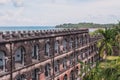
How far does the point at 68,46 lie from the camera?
187 ft

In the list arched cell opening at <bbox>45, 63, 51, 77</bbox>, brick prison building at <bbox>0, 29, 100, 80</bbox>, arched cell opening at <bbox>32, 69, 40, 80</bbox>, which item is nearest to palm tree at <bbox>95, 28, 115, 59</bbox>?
brick prison building at <bbox>0, 29, 100, 80</bbox>

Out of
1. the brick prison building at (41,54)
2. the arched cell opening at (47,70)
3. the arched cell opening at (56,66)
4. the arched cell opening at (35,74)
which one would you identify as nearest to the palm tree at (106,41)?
the brick prison building at (41,54)

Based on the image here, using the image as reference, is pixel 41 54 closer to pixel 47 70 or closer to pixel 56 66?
pixel 47 70

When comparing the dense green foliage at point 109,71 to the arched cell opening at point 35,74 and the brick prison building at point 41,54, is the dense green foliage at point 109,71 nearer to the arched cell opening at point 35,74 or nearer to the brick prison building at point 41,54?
the arched cell opening at point 35,74

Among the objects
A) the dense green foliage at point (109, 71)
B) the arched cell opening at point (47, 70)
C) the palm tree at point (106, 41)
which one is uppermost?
the palm tree at point (106, 41)

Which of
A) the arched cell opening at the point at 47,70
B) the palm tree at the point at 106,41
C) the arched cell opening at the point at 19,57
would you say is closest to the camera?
the arched cell opening at the point at 19,57

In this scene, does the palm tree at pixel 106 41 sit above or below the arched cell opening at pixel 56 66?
above

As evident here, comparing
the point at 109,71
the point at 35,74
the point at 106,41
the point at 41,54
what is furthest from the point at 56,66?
the point at 109,71

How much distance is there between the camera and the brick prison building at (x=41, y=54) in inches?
1398

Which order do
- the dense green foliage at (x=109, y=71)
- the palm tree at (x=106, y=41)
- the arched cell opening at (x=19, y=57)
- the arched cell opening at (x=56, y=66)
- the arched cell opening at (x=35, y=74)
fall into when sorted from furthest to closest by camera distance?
the palm tree at (x=106, y=41) < the arched cell opening at (x=56, y=66) < the arched cell opening at (x=35, y=74) < the arched cell opening at (x=19, y=57) < the dense green foliage at (x=109, y=71)

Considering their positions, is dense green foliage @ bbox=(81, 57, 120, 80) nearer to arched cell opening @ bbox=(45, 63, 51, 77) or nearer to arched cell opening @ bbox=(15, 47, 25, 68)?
arched cell opening @ bbox=(45, 63, 51, 77)

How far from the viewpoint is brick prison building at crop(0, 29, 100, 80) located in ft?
116

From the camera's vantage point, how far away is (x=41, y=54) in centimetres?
4441

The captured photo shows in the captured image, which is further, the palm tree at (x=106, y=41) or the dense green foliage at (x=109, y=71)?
the palm tree at (x=106, y=41)
